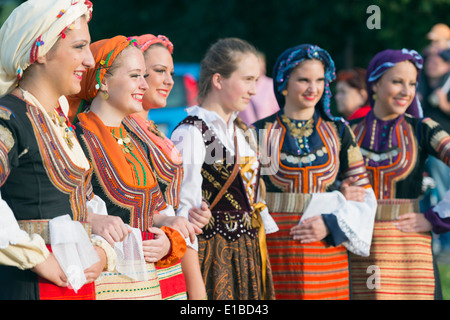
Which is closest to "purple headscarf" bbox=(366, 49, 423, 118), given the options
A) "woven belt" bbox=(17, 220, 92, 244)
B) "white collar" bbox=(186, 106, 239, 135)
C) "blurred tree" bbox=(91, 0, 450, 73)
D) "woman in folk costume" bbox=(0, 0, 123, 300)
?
"white collar" bbox=(186, 106, 239, 135)

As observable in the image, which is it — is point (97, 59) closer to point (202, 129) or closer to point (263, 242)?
point (202, 129)

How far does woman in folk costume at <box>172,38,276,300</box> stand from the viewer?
14.3ft

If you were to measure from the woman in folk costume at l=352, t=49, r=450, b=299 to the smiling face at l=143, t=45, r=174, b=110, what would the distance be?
64.4 inches

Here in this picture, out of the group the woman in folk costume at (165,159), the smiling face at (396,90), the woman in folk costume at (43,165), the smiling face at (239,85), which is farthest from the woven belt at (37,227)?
the smiling face at (396,90)

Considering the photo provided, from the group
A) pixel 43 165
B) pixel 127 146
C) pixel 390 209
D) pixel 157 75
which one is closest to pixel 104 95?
pixel 127 146

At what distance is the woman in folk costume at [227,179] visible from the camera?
171 inches

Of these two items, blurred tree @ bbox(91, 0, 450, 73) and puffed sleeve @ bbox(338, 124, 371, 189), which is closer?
puffed sleeve @ bbox(338, 124, 371, 189)

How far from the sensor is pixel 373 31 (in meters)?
12.6

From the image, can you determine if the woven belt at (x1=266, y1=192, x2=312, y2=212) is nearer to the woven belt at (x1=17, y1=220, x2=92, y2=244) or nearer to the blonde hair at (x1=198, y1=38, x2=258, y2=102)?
the blonde hair at (x1=198, y1=38, x2=258, y2=102)

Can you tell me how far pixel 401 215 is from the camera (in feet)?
16.9

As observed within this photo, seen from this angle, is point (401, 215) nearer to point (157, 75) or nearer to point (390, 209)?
point (390, 209)

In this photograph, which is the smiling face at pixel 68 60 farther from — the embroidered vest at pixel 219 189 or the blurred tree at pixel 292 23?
the blurred tree at pixel 292 23

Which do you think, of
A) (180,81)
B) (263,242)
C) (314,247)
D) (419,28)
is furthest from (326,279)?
(180,81)

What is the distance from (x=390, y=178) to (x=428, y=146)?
1.10 ft
